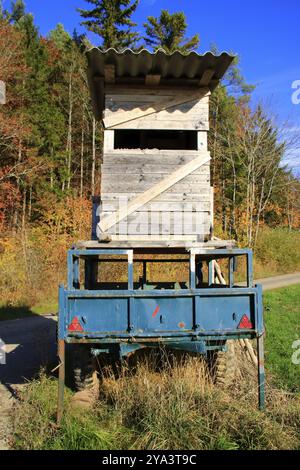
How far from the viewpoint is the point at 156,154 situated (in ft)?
20.2

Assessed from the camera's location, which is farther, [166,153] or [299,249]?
[299,249]

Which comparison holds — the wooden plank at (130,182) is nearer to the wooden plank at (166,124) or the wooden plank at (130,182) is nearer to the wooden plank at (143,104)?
the wooden plank at (166,124)

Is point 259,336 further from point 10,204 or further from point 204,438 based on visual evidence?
point 10,204

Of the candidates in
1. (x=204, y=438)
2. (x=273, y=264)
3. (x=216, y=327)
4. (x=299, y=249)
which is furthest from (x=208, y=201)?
(x=299, y=249)

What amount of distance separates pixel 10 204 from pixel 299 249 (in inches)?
719

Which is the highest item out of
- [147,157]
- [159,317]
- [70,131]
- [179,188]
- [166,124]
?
[70,131]

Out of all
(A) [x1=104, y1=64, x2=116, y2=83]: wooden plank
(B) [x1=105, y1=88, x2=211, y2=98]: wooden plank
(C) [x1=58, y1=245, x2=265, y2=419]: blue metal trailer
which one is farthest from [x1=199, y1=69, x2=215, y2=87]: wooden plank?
(C) [x1=58, y1=245, x2=265, y2=419]: blue metal trailer

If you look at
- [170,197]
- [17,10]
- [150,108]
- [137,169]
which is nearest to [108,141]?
[137,169]

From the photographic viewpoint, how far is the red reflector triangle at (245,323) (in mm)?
5246

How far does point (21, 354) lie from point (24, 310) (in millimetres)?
5542

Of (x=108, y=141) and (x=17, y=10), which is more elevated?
(x=17, y=10)

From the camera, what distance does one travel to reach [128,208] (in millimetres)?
5973

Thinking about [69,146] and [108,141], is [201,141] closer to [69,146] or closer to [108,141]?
[108,141]
